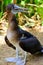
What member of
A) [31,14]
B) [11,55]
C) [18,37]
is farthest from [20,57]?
[31,14]

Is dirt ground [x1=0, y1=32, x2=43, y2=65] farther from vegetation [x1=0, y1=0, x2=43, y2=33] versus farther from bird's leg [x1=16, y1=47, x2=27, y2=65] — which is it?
vegetation [x1=0, y1=0, x2=43, y2=33]

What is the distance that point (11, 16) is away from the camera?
4762 mm

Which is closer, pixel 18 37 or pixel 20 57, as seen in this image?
pixel 18 37

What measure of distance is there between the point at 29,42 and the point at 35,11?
3171mm

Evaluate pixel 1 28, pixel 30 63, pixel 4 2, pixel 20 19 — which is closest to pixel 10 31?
pixel 30 63

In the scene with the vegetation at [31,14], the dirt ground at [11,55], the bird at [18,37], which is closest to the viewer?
the bird at [18,37]

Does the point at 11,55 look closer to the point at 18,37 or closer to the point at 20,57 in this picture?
the point at 20,57

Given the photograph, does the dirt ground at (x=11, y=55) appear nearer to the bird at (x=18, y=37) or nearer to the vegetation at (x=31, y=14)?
the bird at (x=18, y=37)

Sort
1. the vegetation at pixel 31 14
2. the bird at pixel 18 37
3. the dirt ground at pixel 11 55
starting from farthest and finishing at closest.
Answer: the vegetation at pixel 31 14, the dirt ground at pixel 11 55, the bird at pixel 18 37

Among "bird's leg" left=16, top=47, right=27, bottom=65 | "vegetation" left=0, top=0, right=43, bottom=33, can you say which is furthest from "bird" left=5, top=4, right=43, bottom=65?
"vegetation" left=0, top=0, right=43, bottom=33

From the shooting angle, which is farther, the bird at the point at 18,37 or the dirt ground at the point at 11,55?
the dirt ground at the point at 11,55

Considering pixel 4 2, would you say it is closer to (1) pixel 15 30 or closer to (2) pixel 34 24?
(2) pixel 34 24

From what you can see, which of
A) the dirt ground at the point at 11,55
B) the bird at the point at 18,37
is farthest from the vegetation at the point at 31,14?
the bird at the point at 18,37

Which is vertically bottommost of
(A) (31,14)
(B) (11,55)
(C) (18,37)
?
(A) (31,14)
